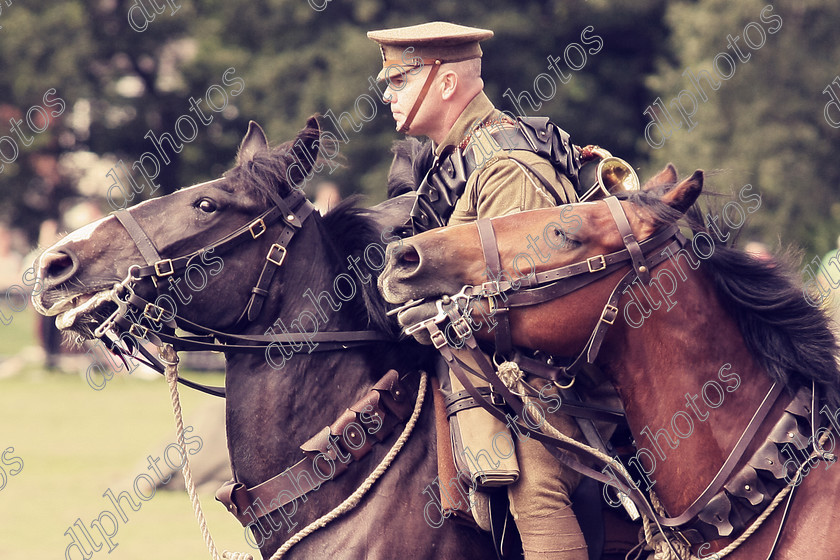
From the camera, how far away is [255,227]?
4.20 meters

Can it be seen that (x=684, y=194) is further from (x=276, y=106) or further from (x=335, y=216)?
(x=276, y=106)

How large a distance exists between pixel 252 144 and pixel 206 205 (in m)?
0.44

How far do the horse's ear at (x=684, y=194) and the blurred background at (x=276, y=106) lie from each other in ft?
22.3

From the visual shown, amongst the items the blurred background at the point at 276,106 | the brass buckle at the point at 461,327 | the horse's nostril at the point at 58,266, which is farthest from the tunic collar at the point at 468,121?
the blurred background at the point at 276,106

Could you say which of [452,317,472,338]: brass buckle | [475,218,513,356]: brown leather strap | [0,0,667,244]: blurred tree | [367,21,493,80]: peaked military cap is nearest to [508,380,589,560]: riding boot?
[475,218,513,356]: brown leather strap

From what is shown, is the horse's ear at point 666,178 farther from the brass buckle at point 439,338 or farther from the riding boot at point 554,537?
the riding boot at point 554,537

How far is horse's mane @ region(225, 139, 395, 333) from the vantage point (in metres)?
4.26

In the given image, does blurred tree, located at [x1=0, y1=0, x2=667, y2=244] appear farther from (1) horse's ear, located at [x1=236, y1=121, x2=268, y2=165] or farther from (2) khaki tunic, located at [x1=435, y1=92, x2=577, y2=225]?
(2) khaki tunic, located at [x1=435, y1=92, x2=577, y2=225]

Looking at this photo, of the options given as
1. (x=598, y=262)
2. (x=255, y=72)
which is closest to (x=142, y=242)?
(x=598, y=262)

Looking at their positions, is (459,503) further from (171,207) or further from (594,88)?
(594,88)

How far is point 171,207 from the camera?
4188 mm

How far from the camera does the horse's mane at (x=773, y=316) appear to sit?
3.67m

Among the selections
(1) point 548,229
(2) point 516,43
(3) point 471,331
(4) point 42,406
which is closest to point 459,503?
(3) point 471,331

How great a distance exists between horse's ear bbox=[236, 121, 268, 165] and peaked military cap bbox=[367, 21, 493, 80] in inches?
23.5
